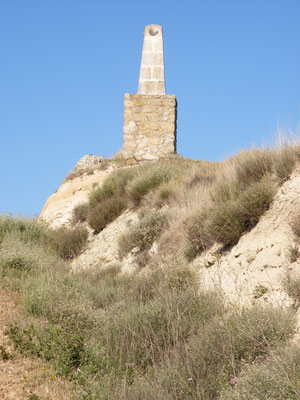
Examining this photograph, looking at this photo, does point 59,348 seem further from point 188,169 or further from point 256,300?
point 188,169

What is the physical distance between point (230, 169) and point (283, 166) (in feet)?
6.35

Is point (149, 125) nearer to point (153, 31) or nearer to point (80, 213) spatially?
point (153, 31)

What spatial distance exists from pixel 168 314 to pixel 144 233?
17.2ft

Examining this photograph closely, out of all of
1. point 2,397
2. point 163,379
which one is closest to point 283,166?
point 163,379

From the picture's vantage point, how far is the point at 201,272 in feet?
25.9

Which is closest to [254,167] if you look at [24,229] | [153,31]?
[24,229]

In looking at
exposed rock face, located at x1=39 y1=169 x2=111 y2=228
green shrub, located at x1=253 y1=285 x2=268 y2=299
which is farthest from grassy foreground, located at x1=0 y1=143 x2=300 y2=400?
exposed rock face, located at x1=39 y1=169 x2=111 y2=228

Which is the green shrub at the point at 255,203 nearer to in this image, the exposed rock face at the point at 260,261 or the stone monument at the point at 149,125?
the exposed rock face at the point at 260,261

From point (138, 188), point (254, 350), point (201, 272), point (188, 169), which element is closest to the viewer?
point (254, 350)

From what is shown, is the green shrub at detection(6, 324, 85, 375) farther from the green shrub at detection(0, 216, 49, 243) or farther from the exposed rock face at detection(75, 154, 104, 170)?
the exposed rock face at detection(75, 154, 104, 170)

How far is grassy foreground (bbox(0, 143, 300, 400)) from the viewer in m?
4.38

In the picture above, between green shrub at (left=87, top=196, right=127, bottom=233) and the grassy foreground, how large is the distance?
20.6 inches

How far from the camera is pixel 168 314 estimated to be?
5.62m

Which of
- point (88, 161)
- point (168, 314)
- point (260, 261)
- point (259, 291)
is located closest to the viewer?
point (168, 314)
